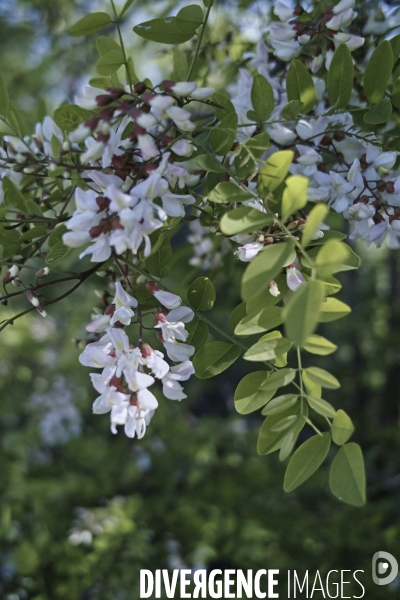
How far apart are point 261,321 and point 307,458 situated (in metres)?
0.16

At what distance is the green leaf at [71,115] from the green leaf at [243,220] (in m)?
0.23

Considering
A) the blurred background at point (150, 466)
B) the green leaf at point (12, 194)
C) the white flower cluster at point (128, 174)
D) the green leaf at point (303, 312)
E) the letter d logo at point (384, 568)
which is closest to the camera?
the green leaf at point (303, 312)

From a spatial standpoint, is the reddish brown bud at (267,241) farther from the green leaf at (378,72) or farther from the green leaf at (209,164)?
the green leaf at (378,72)

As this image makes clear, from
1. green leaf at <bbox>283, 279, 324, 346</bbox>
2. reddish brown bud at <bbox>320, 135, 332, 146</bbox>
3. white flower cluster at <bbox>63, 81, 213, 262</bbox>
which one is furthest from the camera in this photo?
reddish brown bud at <bbox>320, 135, 332, 146</bbox>

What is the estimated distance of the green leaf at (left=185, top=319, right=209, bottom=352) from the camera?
640 mm

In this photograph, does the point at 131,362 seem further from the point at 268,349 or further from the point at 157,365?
the point at 268,349

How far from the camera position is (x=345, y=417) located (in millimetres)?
554

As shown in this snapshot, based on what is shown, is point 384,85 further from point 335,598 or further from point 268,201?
point 335,598

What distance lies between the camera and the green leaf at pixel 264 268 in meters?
0.43

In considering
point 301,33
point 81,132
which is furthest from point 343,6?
point 81,132

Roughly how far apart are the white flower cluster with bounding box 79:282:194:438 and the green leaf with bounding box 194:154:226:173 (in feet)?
0.45

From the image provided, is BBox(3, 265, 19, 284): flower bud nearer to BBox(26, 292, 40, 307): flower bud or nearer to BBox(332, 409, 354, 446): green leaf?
BBox(26, 292, 40, 307): flower bud

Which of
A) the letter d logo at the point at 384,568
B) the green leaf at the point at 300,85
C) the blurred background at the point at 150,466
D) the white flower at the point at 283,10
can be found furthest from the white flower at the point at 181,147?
the letter d logo at the point at 384,568

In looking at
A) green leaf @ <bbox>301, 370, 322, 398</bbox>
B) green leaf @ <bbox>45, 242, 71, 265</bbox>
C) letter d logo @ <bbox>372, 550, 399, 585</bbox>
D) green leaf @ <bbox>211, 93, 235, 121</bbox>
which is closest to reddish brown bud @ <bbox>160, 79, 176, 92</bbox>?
green leaf @ <bbox>211, 93, 235, 121</bbox>
